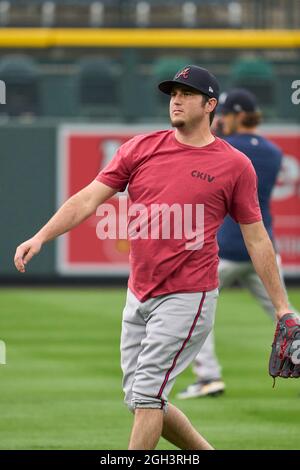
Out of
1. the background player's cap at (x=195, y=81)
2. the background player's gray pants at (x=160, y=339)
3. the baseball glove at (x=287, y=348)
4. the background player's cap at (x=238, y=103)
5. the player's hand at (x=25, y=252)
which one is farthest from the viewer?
the background player's cap at (x=238, y=103)

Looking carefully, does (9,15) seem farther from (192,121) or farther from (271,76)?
(192,121)

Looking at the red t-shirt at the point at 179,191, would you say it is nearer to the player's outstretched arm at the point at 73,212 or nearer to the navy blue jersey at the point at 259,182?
the player's outstretched arm at the point at 73,212

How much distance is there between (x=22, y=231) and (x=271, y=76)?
3998mm

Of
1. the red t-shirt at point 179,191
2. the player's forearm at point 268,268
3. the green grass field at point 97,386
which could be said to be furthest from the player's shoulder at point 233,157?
the green grass field at point 97,386

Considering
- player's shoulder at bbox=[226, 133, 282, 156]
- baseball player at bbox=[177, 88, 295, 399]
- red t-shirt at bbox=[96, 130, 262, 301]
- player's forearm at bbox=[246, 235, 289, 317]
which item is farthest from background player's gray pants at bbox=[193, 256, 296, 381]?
red t-shirt at bbox=[96, 130, 262, 301]

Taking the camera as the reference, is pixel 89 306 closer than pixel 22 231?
Yes

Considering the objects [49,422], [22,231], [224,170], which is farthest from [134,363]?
[22,231]

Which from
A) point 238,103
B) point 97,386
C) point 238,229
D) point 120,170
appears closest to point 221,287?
point 238,229

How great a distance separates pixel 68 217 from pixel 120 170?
36 cm

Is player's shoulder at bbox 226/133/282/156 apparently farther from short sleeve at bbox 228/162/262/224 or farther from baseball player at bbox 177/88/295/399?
short sleeve at bbox 228/162/262/224

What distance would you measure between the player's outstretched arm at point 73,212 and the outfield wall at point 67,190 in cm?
1064

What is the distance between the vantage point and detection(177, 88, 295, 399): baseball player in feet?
32.4

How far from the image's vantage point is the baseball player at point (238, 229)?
9.88 metres
